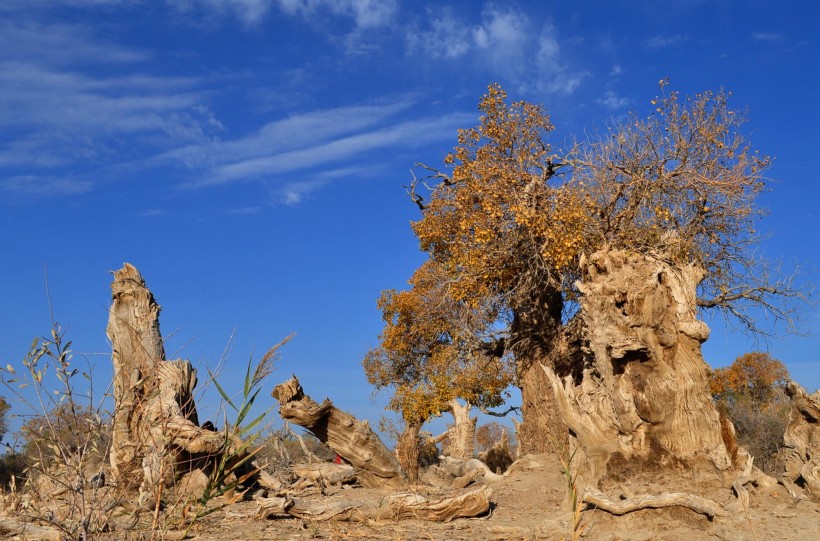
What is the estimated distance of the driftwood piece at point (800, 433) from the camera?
9866 mm

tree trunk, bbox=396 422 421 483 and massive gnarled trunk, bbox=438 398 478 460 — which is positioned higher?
massive gnarled trunk, bbox=438 398 478 460

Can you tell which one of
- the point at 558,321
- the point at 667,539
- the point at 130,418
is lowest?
the point at 667,539

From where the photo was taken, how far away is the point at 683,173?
1459 cm

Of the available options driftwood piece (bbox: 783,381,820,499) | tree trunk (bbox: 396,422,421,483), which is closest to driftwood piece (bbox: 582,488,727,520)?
driftwood piece (bbox: 783,381,820,499)

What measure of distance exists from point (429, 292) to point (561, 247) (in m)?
8.46

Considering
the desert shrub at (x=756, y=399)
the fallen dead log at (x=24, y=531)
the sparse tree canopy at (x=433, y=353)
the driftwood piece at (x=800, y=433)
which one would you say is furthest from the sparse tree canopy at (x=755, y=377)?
the fallen dead log at (x=24, y=531)

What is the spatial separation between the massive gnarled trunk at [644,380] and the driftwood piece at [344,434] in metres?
3.86

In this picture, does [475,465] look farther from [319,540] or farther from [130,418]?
[319,540]

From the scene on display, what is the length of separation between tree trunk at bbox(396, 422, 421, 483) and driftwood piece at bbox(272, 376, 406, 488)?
6538mm

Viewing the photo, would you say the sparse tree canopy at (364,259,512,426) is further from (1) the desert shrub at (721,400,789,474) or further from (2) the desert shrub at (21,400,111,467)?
(2) the desert shrub at (21,400,111,467)

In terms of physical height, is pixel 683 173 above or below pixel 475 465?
above

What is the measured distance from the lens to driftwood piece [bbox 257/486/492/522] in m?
8.77

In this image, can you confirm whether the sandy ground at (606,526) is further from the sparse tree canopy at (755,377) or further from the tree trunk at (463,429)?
the sparse tree canopy at (755,377)

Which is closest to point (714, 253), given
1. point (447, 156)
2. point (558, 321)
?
point (558, 321)
